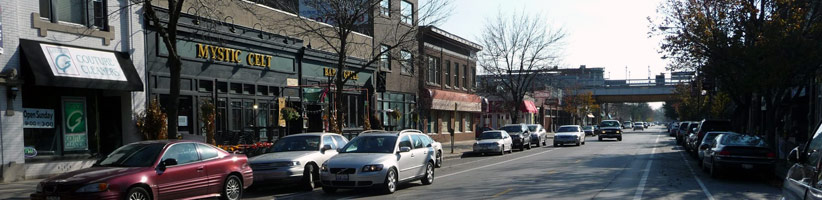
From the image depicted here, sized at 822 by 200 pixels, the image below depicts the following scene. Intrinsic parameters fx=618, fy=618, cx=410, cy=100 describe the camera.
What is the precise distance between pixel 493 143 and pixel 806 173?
22.2 metres

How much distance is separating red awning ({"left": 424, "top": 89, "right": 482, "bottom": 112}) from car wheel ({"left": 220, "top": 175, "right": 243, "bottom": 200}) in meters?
22.2

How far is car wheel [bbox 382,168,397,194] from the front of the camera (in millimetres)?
12954

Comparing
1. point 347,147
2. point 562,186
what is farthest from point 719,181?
point 347,147

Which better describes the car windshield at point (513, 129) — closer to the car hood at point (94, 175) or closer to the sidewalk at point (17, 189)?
the sidewalk at point (17, 189)

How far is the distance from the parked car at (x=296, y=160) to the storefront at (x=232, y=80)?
15.1ft

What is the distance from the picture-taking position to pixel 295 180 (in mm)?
13594

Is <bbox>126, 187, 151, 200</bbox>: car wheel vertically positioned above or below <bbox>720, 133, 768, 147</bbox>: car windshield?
below

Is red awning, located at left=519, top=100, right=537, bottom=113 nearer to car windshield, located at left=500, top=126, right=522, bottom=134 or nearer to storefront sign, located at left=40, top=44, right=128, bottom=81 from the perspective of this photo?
car windshield, located at left=500, top=126, right=522, bottom=134

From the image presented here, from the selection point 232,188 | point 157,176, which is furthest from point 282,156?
point 157,176

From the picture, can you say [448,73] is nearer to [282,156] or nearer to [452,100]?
[452,100]

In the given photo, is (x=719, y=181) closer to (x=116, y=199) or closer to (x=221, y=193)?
(x=221, y=193)

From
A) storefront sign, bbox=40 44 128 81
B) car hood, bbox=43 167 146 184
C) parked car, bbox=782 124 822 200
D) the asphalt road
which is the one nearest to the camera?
parked car, bbox=782 124 822 200

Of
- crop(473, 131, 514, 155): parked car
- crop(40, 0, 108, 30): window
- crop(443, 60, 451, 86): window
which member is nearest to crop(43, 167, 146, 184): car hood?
crop(40, 0, 108, 30): window

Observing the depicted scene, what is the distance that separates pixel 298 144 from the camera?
49.7ft
